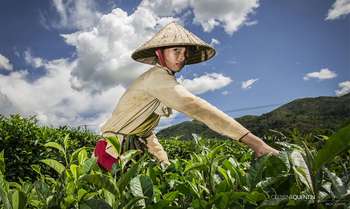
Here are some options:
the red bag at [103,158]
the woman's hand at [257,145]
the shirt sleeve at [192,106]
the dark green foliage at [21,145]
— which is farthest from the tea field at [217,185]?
the dark green foliage at [21,145]

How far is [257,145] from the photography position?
7.45 feet

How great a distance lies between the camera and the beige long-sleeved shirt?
287cm

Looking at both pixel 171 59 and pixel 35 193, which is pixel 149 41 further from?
pixel 35 193

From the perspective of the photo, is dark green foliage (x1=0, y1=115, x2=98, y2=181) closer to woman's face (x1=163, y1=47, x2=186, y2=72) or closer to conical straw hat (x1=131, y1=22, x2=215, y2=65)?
conical straw hat (x1=131, y1=22, x2=215, y2=65)

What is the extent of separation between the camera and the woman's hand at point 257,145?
211 cm

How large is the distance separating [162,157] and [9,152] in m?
5.23

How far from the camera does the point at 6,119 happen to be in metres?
8.62

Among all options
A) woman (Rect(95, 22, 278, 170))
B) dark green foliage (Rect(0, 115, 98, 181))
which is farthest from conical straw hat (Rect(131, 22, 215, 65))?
dark green foliage (Rect(0, 115, 98, 181))

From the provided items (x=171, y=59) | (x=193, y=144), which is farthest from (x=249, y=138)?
(x=171, y=59)

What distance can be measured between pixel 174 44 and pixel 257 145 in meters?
1.76

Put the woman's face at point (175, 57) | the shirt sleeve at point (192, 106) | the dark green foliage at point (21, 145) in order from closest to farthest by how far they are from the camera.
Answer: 1. the shirt sleeve at point (192, 106)
2. the woman's face at point (175, 57)
3. the dark green foliage at point (21, 145)

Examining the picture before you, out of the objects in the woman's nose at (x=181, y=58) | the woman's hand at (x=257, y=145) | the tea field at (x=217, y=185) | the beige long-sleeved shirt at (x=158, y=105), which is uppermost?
the woman's nose at (x=181, y=58)

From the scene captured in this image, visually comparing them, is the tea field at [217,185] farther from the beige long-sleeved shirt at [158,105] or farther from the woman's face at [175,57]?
the woman's face at [175,57]

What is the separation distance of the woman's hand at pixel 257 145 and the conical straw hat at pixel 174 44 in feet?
5.09
